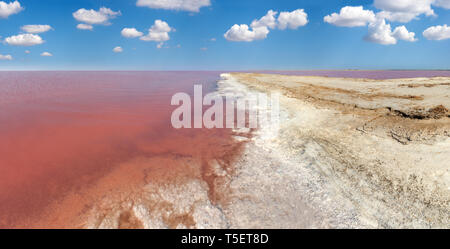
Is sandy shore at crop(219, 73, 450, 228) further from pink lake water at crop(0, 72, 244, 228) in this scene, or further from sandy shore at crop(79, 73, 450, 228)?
pink lake water at crop(0, 72, 244, 228)

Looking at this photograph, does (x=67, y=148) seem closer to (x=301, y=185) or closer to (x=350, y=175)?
(x=301, y=185)

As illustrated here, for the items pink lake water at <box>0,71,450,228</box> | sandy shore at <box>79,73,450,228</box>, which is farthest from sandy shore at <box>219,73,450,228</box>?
pink lake water at <box>0,71,450,228</box>

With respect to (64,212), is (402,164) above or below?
above

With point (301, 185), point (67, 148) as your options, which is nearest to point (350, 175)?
point (301, 185)

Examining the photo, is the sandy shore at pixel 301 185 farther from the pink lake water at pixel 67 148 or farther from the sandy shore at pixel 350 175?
the pink lake water at pixel 67 148

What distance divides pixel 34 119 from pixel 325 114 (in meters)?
13.2

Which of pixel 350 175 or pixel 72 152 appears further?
pixel 72 152

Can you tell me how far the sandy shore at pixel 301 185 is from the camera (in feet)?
12.5

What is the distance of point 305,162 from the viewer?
5.62 m

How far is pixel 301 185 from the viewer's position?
4.70m

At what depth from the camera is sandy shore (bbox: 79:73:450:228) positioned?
380 cm

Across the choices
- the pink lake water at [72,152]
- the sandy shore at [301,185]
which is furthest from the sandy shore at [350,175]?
the pink lake water at [72,152]
